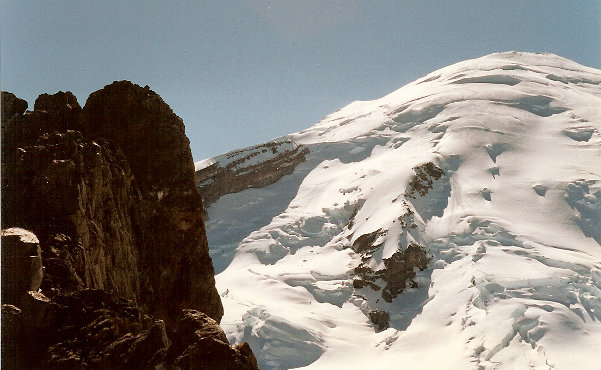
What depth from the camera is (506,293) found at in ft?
187

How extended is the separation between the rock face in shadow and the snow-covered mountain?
36131 mm

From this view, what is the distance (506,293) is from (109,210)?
46842 millimetres

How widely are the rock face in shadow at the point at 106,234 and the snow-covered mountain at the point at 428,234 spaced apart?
36131 mm

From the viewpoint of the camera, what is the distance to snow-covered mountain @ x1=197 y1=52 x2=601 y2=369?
55375mm

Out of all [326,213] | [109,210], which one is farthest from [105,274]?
[326,213]

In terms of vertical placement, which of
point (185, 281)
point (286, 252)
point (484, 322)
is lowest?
point (484, 322)

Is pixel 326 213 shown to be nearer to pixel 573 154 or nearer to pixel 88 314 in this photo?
pixel 573 154

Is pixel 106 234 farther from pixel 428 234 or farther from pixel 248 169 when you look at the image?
pixel 248 169

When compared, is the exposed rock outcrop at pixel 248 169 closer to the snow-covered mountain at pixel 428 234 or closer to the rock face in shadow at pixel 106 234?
the snow-covered mountain at pixel 428 234

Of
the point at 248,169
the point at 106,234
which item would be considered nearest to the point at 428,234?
the point at 248,169

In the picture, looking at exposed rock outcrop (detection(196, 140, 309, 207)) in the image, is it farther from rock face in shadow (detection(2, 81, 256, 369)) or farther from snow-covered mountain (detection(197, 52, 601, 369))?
rock face in shadow (detection(2, 81, 256, 369))

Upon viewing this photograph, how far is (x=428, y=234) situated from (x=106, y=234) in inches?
2263

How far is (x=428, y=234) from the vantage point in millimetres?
70500

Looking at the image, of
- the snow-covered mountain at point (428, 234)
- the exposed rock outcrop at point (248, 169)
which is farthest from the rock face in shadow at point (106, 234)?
the exposed rock outcrop at point (248, 169)
